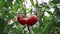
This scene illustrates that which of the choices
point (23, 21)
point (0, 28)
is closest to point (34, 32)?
point (23, 21)

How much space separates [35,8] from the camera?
1.19 meters

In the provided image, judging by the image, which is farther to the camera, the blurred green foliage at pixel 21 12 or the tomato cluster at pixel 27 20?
the tomato cluster at pixel 27 20

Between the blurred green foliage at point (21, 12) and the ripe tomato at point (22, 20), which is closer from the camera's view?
the blurred green foliage at point (21, 12)

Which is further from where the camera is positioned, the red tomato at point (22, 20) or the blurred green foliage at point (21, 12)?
the red tomato at point (22, 20)

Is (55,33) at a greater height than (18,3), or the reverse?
(18,3)

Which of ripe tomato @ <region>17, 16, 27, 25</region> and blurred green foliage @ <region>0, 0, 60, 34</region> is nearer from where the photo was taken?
blurred green foliage @ <region>0, 0, 60, 34</region>

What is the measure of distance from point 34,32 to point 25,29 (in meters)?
0.15

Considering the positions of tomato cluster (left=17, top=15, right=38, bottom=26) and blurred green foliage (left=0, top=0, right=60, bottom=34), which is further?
tomato cluster (left=17, top=15, right=38, bottom=26)

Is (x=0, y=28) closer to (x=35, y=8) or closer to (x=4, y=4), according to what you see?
(x=4, y=4)

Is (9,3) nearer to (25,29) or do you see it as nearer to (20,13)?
(20,13)

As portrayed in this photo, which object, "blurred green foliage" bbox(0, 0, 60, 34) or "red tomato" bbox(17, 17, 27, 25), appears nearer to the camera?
"blurred green foliage" bbox(0, 0, 60, 34)

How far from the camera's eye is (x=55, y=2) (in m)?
0.99

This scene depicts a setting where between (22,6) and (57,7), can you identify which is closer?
(57,7)

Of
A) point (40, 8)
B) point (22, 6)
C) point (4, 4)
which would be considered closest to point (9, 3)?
point (4, 4)
